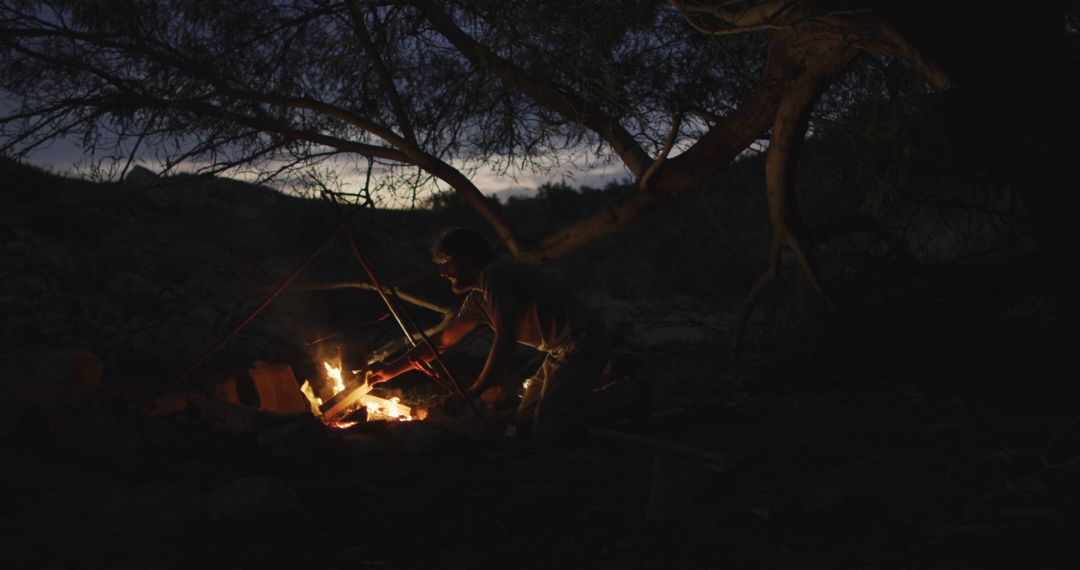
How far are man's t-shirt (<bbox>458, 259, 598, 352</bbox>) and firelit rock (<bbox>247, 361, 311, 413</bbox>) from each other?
142 centimetres

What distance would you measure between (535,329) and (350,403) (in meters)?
1.41

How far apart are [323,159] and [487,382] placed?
3212 mm

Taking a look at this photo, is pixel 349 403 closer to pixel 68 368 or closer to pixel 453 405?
pixel 453 405

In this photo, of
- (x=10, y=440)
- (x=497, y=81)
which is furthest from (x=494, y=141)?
(x=10, y=440)

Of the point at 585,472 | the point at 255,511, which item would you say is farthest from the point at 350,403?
the point at 255,511

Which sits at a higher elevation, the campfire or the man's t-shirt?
the man's t-shirt

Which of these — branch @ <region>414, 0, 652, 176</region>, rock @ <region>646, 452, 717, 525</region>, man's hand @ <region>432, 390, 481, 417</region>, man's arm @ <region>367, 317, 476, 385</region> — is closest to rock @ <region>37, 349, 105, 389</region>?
man's arm @ <region>367, 317, 476, 385</region>

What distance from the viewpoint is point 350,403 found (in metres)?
5.53

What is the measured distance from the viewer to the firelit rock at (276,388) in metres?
5.64

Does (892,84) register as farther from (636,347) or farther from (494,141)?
(636,347)

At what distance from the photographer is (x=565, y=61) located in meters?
5.62

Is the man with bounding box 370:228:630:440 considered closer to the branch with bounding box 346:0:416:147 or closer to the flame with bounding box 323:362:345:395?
the flame with bounding box 323:362:345:395

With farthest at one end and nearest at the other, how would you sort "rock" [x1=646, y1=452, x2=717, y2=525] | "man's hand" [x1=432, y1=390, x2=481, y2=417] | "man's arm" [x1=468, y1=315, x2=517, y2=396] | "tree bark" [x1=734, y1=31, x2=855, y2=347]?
1. "man's hand" [x1=432, y1=390, x2=481, y2=417]
2. "man's arm" [x1=468, y1=315, x2=517, y2=396]
3. "tree bark" [x1=734, y1=31, x2=855, y2=347]
4. "rock" [x1=646, y1=452, x2=717, y2=525]

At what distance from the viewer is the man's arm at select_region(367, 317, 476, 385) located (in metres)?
5.19
